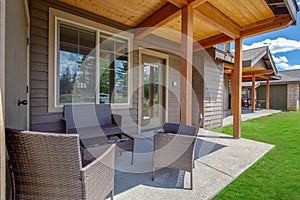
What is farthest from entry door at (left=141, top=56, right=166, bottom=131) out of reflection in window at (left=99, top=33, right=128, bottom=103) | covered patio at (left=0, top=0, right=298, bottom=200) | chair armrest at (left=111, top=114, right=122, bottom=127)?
chair armrest at (left=111, top=114, right=122, bottom=127)

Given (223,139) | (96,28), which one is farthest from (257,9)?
(96,28)

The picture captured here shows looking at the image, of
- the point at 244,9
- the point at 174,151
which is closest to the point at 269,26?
the point at 244,9

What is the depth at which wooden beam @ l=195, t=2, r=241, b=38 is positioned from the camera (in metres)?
3.19

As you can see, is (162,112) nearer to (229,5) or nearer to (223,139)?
(223,139)

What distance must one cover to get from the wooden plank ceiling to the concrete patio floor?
101 inches

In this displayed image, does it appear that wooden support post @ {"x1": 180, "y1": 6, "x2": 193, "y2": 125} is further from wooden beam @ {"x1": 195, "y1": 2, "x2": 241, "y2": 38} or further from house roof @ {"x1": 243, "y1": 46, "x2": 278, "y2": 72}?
house roof @ {"x1": 243, "y1": 46, "x2": 278, "y2": 72}

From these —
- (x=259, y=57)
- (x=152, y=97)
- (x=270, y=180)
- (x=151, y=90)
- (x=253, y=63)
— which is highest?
(x=259, y=57)

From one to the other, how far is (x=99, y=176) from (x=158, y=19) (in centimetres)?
313

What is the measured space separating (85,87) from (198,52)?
3.86 m

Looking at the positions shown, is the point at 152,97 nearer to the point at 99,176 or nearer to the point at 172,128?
the point at 172,128

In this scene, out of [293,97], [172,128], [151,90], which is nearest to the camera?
[172,128]

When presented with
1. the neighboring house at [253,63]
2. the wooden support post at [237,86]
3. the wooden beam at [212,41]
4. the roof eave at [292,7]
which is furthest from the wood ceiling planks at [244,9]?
the neighboring house at [253,63]

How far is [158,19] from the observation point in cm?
351

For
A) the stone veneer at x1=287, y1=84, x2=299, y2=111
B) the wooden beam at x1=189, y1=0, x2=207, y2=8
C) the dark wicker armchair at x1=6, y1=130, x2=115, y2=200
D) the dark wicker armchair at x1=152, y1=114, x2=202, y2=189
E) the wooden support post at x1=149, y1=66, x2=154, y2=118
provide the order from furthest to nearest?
the stone veneer at x1=287, y1=84, x2=299, y2=111 → the wooden support post at x1=149, y1=66, x2=154, y2=118 → the wooden beam at x1=189, y1=0, x2=207, y2=8 → the dark wicker armchair at x1=152, y1=114, x2=202, y2=189 → the dark wicker armchair at x1=6, y1=130, x2=115, y2=200
